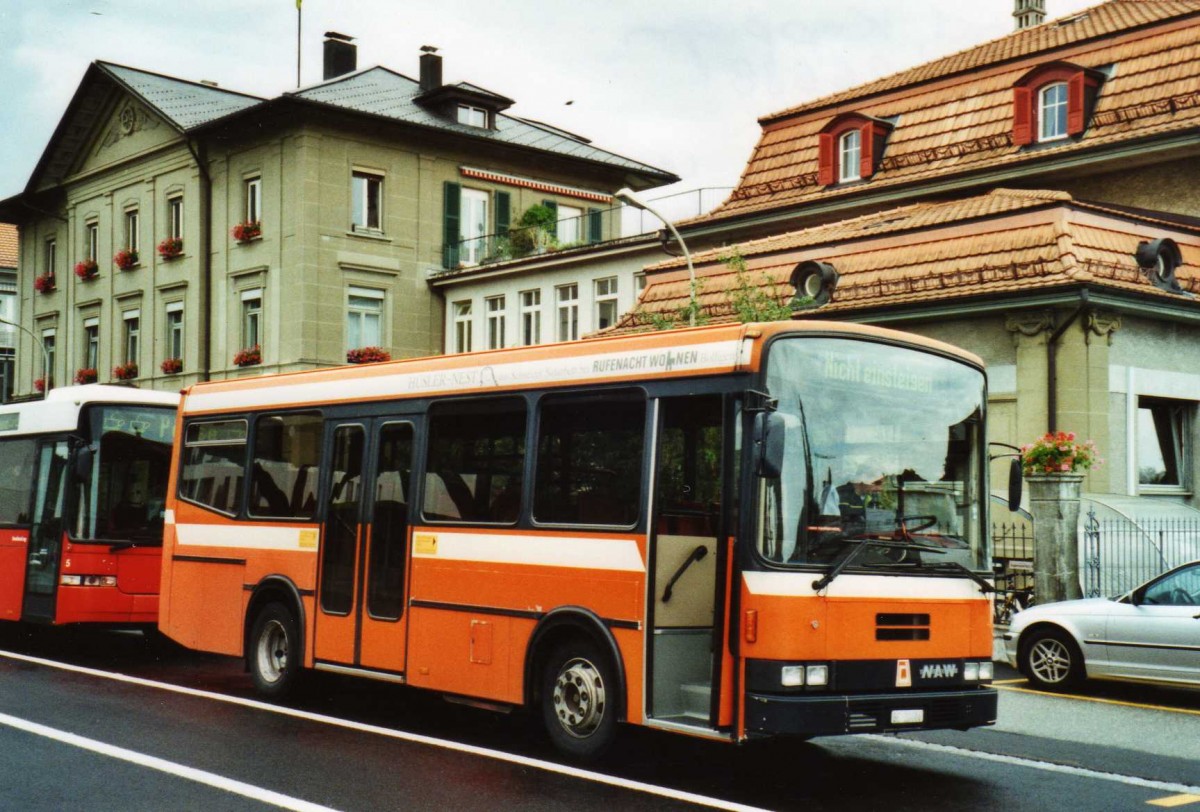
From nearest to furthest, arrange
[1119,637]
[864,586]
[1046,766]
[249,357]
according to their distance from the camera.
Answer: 1. [864,586]
2. [1046,766]
3. [1119,637]
4. [249,357]

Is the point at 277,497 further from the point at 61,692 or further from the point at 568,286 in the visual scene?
the point at 568,286

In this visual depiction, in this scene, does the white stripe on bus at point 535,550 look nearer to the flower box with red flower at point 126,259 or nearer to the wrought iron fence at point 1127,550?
the wrought iron fence at point 1127,550

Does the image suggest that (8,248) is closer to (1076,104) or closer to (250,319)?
(250,319)

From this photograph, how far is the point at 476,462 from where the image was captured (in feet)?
35.6

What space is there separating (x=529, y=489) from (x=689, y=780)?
2.33 m

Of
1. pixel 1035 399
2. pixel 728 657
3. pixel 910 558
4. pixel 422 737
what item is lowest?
pixel 422 737

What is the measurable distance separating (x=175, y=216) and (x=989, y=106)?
24807 millimetres

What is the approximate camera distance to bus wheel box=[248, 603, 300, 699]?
1261cm

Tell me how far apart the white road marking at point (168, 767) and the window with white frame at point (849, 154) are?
2388cm

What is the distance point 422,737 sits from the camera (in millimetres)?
10734

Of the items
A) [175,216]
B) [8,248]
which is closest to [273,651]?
[175,216]

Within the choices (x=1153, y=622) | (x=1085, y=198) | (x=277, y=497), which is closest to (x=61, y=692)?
(x=277, y=497)

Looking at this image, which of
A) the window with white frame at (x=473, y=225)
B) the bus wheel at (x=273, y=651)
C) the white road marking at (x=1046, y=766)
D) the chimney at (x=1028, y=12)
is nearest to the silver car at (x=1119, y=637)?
the white road marking at (x=1046, y=766)

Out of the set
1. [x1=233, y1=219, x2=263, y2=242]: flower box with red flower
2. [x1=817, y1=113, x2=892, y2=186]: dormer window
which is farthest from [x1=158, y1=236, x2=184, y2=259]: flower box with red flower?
[x1=817, y1=113, x2=892, y2=186]: dormer window
